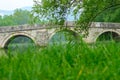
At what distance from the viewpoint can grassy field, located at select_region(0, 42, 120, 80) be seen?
2.71 meters

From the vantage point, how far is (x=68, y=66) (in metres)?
3.11

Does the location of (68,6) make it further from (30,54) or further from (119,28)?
(119,28)

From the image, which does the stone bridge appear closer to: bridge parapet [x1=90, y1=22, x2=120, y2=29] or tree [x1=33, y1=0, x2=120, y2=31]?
bridge parapet [x1=90, y1=22, x2=120, y2=29]

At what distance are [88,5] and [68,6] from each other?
3.28 ft

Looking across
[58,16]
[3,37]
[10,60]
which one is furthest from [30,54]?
[3,37]

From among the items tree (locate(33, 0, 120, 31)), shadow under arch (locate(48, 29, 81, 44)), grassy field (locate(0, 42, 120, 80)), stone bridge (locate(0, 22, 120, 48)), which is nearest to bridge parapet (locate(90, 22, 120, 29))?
stone bridge (locate(0, 22, 120, 48))

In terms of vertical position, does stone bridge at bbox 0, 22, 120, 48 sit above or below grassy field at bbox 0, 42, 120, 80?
below

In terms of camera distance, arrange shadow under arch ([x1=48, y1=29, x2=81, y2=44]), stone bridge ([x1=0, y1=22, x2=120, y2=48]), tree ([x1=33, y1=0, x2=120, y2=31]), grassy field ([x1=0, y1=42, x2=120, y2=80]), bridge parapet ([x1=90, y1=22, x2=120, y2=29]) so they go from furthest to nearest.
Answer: bridge parapet ([x1=90, y1=22, x2=120, y2=29]) < stone bridge ([x1=0, y1=22, x2=120, y2=48]) < tree ([x1=33, y1=0, x2=120, y2=31]) < shadow under arch ([x1=48, y1=29, x2=81, y2=44]) < grassy field ([x1=0, y1=42, x2=120, y2=80])

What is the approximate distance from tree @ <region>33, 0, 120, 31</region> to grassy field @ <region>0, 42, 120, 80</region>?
13904mm

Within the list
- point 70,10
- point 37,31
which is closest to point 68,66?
point 70,10

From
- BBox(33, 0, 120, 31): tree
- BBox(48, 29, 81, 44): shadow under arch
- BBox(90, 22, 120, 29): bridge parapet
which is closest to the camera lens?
BBox(48, 29, 81, 44): shadow under arch

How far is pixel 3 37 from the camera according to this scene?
43.7m

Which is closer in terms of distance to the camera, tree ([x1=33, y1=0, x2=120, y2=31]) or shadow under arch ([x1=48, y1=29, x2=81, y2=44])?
shadow under arch ([x1=48, y1=29, x2=81, y2=44])

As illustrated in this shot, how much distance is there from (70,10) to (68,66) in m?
15.7
